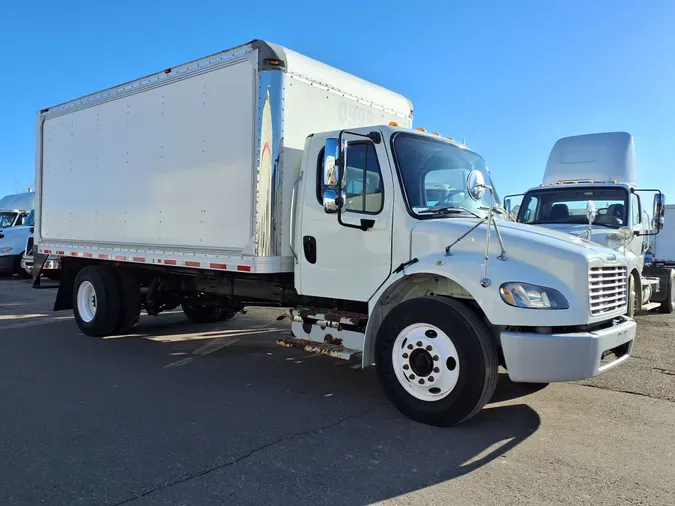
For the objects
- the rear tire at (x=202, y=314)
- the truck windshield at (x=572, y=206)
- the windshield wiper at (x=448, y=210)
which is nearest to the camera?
the windshield wiper at (x=448, y=210)

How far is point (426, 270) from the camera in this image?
4637 millimetres

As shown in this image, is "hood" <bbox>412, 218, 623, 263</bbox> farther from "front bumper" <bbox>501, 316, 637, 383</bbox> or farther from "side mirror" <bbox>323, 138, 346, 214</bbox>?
"side mirror" <bbox>323, 138, 346, 214</bbox>

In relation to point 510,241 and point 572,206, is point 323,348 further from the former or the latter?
point 572,206

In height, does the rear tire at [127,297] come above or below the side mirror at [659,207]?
below

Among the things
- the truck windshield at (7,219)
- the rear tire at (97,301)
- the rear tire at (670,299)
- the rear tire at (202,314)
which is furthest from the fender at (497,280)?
the truck windshield at (7,219)

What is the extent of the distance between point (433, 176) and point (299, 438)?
8.78 feet

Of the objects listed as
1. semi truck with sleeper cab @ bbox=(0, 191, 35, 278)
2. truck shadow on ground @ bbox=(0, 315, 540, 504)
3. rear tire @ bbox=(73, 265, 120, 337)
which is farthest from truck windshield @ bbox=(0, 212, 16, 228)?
truck shadow on ground @ bbox=(0, 315, 540, 504)

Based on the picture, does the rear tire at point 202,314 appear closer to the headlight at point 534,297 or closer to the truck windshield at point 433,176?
the truck windshield at point 433,176

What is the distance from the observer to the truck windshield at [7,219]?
20.8 m

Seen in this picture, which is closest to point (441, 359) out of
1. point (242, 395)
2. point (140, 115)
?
point (242, 395)

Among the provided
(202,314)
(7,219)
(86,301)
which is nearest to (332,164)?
(86,301)

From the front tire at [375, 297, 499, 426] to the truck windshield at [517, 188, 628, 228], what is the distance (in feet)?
18.1

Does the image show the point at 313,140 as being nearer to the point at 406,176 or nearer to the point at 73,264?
the point at 406,176

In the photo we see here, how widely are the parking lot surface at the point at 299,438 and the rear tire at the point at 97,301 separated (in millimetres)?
1189
